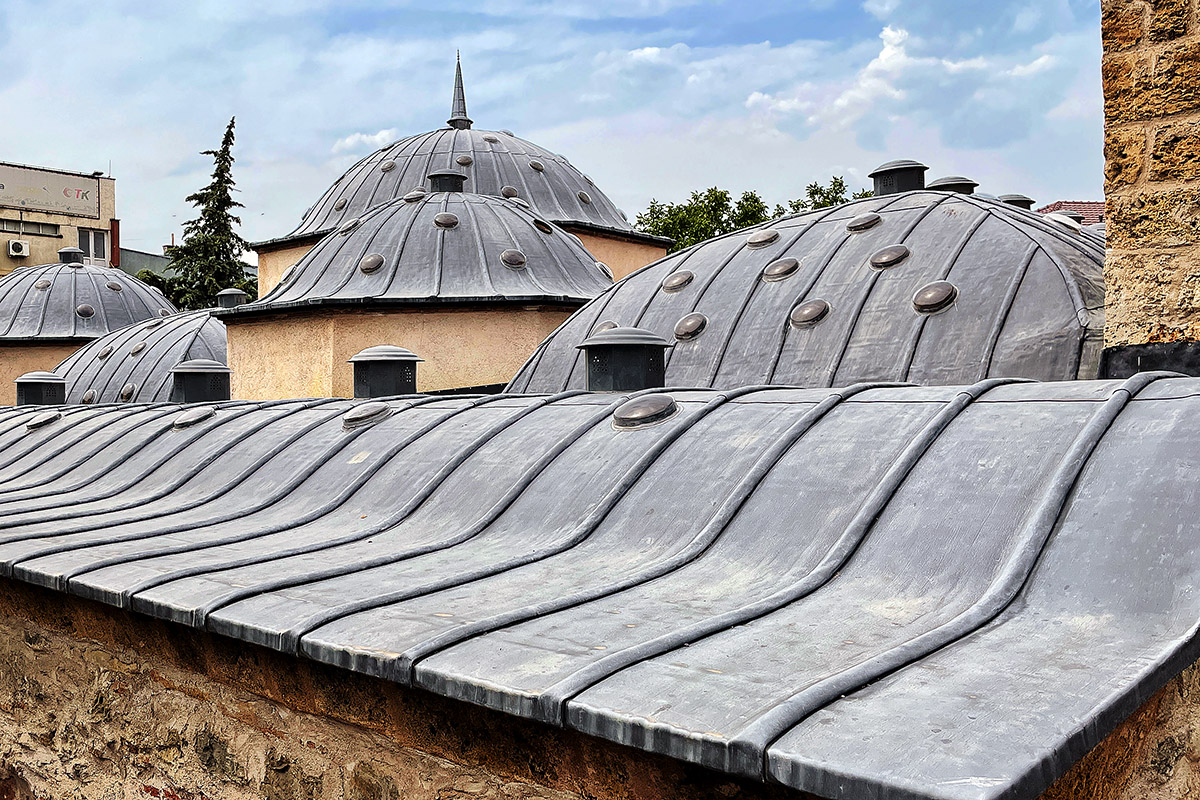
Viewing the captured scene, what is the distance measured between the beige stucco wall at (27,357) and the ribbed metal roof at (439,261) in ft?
33.9

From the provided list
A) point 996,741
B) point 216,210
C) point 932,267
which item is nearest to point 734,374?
point 932,267

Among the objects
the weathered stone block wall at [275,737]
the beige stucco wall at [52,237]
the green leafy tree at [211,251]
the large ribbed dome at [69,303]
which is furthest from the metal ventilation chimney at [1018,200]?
the beige stucco wall at [52,237]

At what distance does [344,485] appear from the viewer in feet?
14.3

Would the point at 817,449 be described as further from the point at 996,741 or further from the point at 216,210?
the point at 216,210

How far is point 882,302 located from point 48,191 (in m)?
36.1

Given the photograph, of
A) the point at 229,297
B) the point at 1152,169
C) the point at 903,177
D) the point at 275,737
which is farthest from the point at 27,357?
the point at 1152,169

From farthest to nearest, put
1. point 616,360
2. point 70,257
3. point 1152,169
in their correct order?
point 70,257
point 616,360
point 1152,169

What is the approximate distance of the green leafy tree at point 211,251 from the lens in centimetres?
3259

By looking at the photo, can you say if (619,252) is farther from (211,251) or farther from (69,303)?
(211,251)

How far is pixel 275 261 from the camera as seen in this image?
16797mm

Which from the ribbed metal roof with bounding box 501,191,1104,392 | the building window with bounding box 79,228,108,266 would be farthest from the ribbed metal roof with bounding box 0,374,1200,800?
the building window with bounding box 79,228,108,266

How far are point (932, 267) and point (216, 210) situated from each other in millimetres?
30283

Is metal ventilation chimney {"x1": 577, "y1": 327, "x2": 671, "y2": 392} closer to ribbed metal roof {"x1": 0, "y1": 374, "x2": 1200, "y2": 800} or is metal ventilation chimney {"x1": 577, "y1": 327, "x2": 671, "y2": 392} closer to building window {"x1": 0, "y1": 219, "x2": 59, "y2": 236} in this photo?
ribbed metal roof {"x1": 0, "y1": 374, "x2": 1200, "y2": 800}

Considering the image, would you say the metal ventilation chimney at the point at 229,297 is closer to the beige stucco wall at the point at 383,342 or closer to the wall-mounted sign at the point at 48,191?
the beige stucco wall at the point at 383,342
